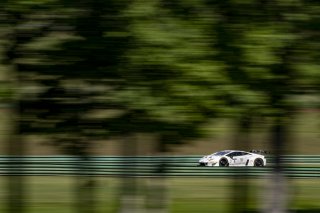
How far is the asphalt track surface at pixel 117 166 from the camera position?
41.4ft

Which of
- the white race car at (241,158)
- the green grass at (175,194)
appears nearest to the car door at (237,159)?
the white race car at (241,158)

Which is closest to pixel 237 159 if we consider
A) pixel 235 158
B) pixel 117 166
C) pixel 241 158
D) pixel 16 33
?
pixel 235 158

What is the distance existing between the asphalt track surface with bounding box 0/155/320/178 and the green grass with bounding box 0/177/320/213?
14 centimetres

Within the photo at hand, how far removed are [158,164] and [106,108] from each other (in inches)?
61.5

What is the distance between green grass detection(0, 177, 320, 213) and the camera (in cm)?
1346

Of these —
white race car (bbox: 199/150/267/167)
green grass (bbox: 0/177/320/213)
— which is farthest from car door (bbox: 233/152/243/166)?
green grass (bbox: 0/177/320/213)

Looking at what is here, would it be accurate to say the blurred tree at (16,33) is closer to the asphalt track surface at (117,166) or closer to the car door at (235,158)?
the asphalt track surface at (117,166)

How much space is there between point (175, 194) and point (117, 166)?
1816mm

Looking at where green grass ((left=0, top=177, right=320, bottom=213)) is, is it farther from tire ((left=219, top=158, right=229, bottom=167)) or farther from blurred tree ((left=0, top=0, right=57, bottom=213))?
blurred tree ((left=0, top=0, right=57, bottom=213))

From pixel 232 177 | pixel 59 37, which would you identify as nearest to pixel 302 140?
pixel 232 177

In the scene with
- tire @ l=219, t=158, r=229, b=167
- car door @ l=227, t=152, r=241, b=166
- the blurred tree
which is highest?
the blurred tree

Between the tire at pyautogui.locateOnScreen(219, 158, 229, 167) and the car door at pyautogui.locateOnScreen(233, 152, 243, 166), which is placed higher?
the car door at pyautogui.locateOnScreen(233, 152, 243, 166)

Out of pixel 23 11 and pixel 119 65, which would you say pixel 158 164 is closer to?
pixel 119 65

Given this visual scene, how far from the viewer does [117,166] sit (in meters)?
13.8
